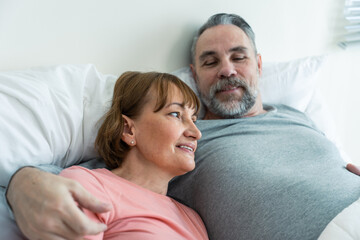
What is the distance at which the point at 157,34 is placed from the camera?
1.42 metres

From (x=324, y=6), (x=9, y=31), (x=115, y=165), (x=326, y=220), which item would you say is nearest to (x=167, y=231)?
(x=115, y=165)

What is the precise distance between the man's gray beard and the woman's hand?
0.86 meters

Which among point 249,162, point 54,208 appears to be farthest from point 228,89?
point 54,208

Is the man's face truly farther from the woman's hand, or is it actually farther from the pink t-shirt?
the woman's hand

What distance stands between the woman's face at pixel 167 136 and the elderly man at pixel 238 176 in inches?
5.9

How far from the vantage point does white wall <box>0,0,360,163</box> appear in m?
1.07

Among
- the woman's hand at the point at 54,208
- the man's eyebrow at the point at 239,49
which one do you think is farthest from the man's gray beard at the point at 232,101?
the woman's hand at the point at 54,208

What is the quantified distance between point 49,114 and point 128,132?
0.72 ft

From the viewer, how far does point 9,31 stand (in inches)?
40.3

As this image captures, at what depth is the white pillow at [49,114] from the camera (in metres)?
0.81

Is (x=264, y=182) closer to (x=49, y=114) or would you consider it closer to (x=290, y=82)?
(x=49, y=114)

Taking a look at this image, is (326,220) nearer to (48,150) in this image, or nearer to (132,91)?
(132,91)

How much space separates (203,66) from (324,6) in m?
1.08

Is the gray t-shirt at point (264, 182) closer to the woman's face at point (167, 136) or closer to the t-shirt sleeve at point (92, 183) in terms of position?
the woman's face at point (167, 136)
